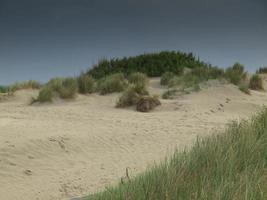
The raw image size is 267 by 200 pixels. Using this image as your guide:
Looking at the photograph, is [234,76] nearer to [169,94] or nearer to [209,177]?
[169,94]

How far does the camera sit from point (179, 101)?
16797 mm

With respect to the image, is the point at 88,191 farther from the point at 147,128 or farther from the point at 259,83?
the point at 259,83

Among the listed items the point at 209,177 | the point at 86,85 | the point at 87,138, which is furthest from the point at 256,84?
the point at 209,177

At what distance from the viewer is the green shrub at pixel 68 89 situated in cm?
1778

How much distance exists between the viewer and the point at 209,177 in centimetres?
551

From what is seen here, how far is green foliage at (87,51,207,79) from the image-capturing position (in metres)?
24.5

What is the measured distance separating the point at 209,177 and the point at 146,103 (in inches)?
401

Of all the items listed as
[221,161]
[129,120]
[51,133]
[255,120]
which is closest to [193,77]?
[129,120]

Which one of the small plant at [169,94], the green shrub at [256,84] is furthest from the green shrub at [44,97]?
the green shrub at [256,84]

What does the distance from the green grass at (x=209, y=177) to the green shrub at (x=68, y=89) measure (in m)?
11.0

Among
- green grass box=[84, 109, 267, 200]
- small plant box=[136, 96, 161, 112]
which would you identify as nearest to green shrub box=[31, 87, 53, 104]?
small plant box=[136, 96, 161, 112]

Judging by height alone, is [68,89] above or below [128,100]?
above

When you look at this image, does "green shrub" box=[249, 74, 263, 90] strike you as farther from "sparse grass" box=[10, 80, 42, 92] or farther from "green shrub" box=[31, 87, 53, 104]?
"green shrub" box=[31, 87, 53, 104]

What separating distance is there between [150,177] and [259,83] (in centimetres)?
1780
